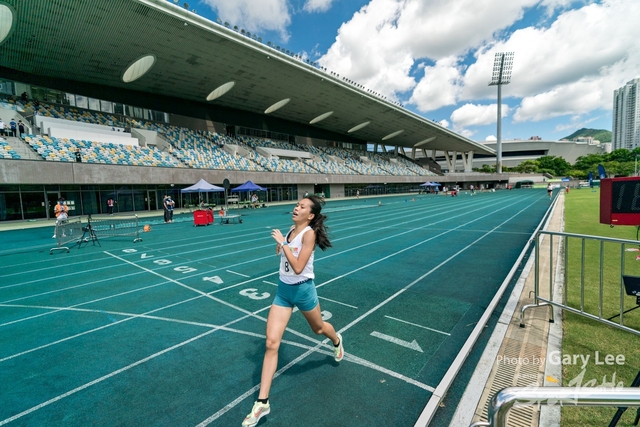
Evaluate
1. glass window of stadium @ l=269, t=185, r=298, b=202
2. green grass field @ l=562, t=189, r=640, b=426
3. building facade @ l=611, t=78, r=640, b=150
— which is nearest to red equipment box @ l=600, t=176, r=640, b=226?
green grass field @ l=562, t=189, r=640, b=426

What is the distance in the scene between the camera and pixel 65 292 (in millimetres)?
6691

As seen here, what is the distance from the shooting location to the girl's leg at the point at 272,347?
2.74m

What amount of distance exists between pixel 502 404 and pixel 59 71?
38.7m

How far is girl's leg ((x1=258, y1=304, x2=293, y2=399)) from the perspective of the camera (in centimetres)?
274

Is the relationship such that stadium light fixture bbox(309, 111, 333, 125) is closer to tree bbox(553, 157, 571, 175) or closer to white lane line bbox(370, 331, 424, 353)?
white lane line bbox(370, 331, 424, 353)

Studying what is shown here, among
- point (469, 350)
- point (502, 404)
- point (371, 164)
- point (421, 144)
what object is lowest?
point (469, 350)

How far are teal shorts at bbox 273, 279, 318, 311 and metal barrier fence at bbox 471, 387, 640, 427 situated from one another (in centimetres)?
181

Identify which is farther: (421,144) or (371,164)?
(421,144)

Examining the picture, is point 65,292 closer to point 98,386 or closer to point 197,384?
point 98,386

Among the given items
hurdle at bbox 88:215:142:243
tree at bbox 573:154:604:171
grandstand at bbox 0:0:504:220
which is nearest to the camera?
hurdle at bbox 88:215:142:243

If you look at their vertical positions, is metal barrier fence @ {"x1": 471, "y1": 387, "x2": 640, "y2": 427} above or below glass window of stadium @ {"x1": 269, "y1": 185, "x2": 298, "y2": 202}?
below

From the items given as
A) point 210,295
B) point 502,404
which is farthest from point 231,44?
point 502,404

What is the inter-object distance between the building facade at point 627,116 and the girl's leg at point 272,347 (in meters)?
195

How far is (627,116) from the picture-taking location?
140625 mm
